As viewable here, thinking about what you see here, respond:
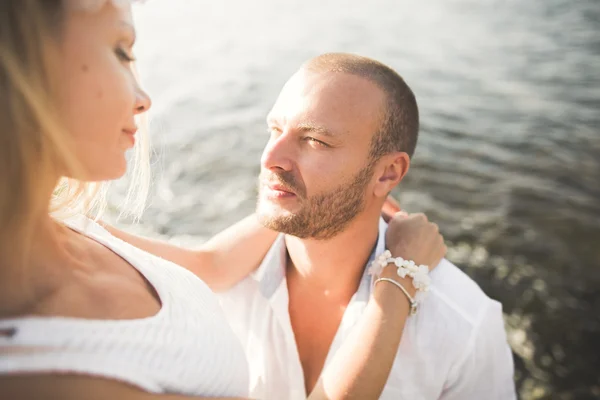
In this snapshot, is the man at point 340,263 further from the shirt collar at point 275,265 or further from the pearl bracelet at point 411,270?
the pearl bracelet at point 411,270

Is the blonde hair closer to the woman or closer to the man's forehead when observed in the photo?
the woman

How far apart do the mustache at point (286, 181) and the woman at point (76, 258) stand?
1033 mm

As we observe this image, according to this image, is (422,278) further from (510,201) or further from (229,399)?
Answer: (510,201)

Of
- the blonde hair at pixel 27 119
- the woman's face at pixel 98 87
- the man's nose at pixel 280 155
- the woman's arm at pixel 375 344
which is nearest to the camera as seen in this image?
the blonde hair at pixel 27 119

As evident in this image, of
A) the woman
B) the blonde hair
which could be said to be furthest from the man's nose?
the blonde hair

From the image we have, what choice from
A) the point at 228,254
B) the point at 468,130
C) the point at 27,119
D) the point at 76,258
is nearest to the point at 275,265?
the point at 228,254

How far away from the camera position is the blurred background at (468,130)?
4.66m

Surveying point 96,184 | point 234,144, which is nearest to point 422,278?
point 96,184

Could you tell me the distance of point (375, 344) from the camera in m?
2.12

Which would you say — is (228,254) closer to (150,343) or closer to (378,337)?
(378,337)

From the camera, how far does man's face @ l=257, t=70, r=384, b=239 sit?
2619 millimetres

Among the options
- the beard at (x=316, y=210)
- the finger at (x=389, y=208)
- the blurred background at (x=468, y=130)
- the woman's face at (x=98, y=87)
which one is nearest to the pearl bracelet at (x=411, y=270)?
the beard at (x=316, y=210)

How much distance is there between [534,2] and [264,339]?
41.5ft

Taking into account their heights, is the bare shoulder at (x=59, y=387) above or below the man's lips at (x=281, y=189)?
above
